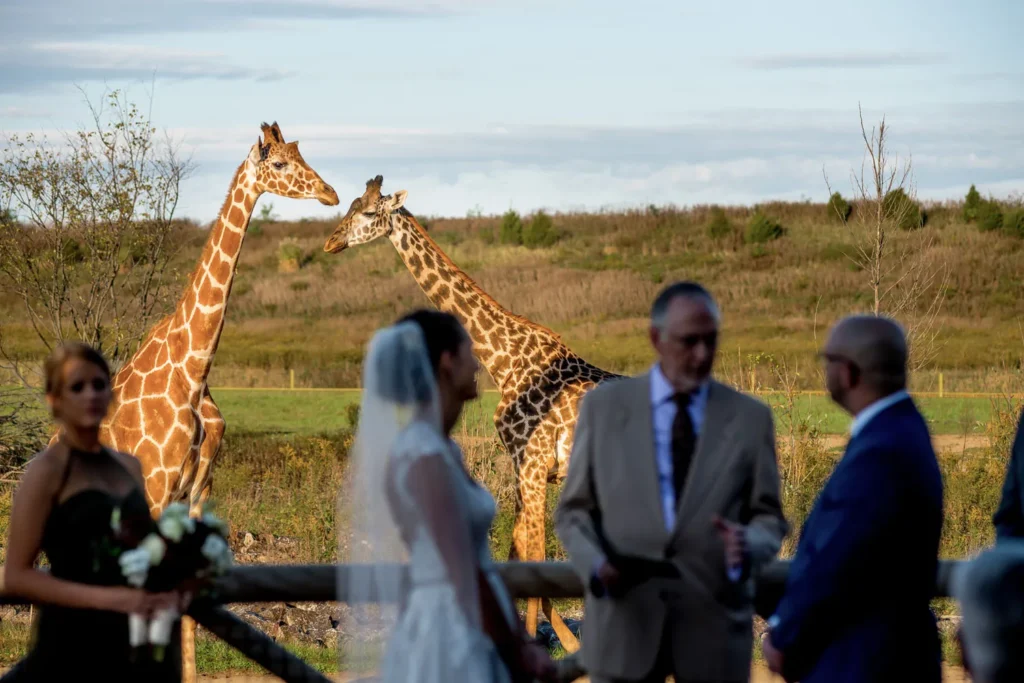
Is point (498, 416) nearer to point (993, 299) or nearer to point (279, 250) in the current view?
point (993, 299)

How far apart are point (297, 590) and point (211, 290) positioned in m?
4.98

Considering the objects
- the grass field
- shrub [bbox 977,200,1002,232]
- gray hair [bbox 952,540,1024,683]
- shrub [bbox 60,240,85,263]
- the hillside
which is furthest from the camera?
shrub [bbox 977,200,1002,232]

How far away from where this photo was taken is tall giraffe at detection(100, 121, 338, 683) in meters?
8.33

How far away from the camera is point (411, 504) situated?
340 centimetres

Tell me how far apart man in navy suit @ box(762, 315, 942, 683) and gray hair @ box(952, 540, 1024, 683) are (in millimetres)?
1279

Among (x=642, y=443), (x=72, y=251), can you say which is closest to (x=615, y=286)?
(x=72, y=251)

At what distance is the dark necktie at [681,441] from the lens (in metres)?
3.88

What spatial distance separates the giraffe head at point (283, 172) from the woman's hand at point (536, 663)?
19.0 ft

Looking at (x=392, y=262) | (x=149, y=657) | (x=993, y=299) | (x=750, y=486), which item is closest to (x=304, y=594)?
(x=149, y=657)

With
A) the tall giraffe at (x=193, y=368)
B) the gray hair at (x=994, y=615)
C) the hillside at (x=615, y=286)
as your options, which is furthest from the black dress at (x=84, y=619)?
the hillside at (x=615, y=286)

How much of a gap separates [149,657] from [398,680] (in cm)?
74

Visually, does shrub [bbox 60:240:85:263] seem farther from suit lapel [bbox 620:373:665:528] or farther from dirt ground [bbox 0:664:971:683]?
suit lapel [bbox 620:373:665:528]

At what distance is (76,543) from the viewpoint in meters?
3.76

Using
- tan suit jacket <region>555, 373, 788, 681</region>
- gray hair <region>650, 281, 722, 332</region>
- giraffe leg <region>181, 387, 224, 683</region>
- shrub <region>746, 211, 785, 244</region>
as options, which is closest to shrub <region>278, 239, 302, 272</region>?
shrub <region>746, 211, 785, 244</region>
